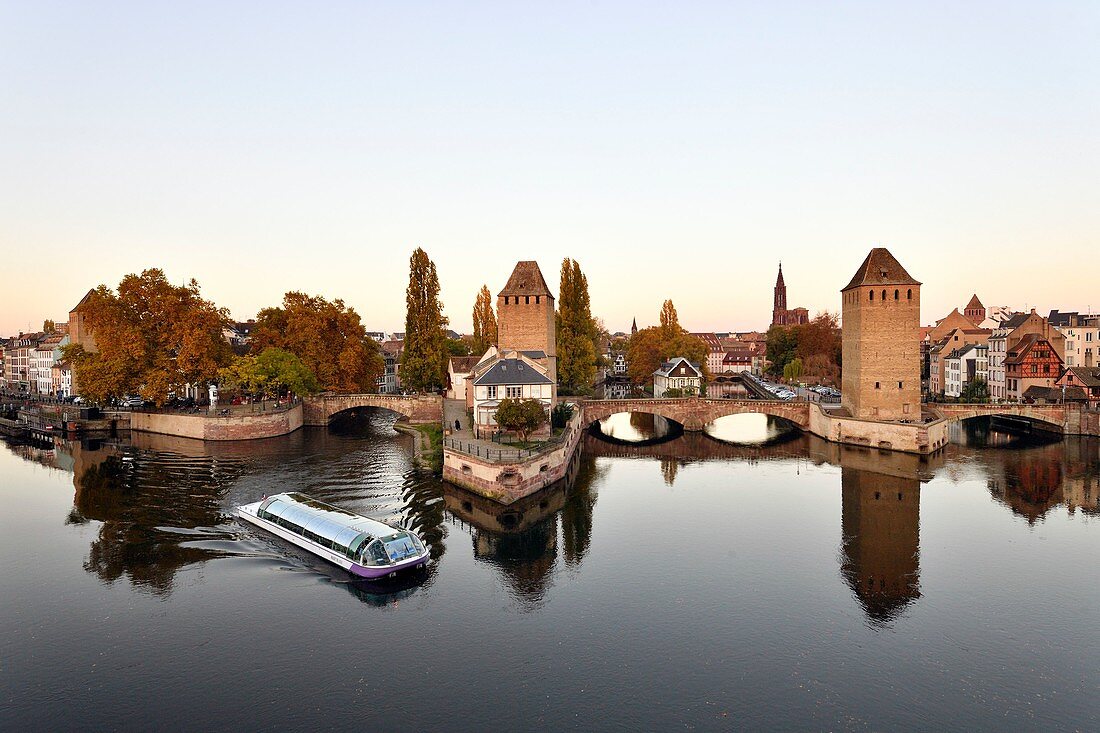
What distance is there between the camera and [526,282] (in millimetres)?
56281

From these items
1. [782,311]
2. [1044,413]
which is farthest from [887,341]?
[782,311]

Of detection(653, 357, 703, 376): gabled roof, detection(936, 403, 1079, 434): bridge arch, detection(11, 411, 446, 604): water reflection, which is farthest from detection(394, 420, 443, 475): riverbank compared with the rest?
detection(936, 403, 1079, 434): bridge arch

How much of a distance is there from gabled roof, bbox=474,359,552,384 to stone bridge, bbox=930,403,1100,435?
103ft

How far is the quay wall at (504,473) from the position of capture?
108ft

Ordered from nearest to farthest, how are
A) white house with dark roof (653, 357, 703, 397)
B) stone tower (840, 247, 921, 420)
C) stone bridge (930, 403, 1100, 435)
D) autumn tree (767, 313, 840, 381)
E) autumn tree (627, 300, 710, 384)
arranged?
stone tower (840, 247, 921, 420), stone bridge (930, 403, 1100, 435), white house with dark roof (653, 357, 703, 397), autumn tree (627, 300, 710, 384), autumn tree (767, 313, 840, 381)

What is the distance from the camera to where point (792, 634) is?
63.1 feet

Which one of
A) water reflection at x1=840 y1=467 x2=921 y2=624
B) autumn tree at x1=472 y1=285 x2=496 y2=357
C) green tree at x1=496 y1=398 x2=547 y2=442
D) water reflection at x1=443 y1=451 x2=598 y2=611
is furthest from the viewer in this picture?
autumn tree at x1=472 y1=285 x2=496 y2=357

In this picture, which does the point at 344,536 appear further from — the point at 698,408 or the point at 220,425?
the point at 698,408

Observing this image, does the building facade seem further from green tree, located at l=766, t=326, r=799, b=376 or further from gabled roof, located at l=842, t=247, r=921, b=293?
gabled roof, located at l=842, t=247, r=921, b=293

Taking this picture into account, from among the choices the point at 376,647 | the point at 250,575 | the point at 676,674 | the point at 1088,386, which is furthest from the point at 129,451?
the point at 1088,386

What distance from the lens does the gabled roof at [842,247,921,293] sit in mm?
47875

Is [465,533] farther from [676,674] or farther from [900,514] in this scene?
[900,514]

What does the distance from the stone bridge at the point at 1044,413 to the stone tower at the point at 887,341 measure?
20.3ft

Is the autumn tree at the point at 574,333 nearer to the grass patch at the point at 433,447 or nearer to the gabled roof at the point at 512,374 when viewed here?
the grass patch at the point at 433,447
